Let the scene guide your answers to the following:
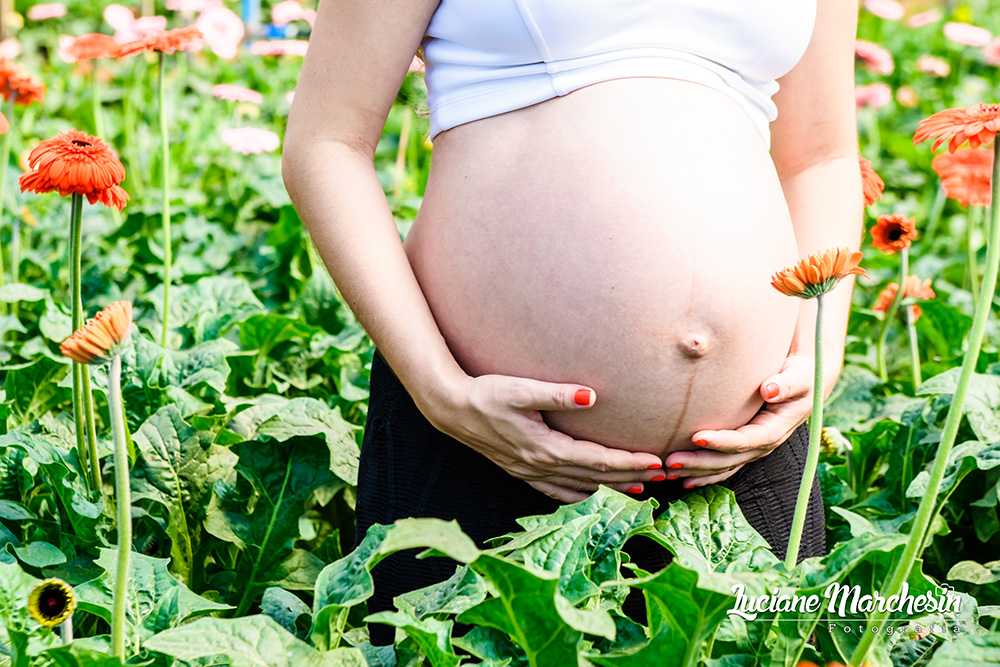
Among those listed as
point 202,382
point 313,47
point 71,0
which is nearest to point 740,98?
point 313,47

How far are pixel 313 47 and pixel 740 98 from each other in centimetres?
54

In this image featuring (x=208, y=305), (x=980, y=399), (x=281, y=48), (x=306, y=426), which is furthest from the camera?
(x=281, y=48)

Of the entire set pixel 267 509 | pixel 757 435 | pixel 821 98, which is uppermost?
pixel 821 98

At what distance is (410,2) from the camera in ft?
3.61

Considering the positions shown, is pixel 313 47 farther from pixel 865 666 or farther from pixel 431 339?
pixel 865 666

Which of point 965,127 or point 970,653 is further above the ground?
point 965,127

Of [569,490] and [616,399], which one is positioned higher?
[616,399]

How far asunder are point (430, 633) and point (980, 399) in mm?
1170

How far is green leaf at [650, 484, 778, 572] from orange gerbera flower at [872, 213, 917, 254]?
3.02ft

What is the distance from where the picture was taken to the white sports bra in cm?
110

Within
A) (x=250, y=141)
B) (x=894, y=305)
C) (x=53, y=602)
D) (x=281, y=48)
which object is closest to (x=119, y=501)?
(x=53, y=602)

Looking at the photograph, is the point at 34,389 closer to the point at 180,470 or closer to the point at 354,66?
the point at 180,470

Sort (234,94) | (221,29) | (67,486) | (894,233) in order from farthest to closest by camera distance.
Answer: (221,29), (234,94), (894,233), (67,486)

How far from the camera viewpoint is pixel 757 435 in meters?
1.13
